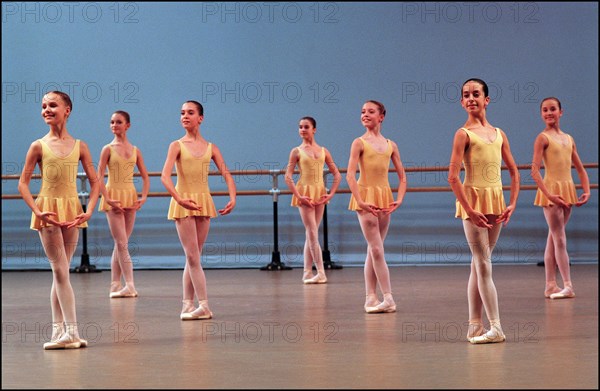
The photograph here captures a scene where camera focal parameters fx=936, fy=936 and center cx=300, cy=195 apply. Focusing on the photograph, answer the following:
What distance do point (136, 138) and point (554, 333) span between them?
7.00 m

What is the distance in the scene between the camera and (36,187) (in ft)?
36.9

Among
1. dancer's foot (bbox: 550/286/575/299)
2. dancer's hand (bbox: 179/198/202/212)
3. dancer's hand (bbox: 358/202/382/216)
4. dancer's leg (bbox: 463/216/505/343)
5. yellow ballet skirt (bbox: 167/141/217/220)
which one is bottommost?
dancer's foot (bbox: 550/286/575/299)

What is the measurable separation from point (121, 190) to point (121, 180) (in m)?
0.08

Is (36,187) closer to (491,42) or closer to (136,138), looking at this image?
(136,138)

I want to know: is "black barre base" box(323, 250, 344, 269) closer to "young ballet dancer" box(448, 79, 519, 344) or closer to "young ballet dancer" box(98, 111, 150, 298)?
"young ballet dancer" box(98, 111, 150, 298)

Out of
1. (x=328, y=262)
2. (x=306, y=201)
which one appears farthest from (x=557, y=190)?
(x=328, y=262)

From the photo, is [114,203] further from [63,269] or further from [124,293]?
[63,269]

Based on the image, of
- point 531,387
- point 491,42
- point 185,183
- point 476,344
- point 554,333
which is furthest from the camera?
point 491,42

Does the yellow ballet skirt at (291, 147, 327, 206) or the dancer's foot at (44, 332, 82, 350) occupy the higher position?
the yellow ballet skirt at (291, 147, 327, 206)

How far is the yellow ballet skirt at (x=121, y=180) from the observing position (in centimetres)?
760

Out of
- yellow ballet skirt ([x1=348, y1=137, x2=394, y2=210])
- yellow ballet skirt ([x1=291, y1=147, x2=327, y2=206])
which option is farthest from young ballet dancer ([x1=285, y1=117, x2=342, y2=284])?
yellow ballet skirt ([x1=348, y1=137, x2=394, y2=210])

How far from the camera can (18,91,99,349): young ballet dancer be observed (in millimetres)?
4938

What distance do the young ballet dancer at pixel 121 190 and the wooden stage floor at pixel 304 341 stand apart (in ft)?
0.76

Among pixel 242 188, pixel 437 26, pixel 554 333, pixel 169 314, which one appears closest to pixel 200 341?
pixel 169 314
